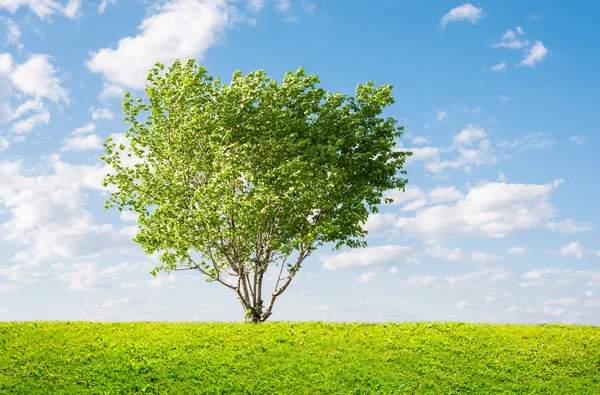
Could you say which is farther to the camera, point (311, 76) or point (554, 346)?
point (311, 76)

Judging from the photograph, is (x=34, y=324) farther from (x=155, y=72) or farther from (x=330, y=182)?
(x=330, y=182)

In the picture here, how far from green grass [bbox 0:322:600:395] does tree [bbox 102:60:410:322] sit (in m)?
4.11

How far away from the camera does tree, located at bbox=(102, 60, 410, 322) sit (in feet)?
83.6

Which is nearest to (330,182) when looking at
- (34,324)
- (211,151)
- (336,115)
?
(336,115)

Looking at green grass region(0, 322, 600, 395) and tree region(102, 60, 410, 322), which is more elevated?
tree region(102, 60, 410, 322)

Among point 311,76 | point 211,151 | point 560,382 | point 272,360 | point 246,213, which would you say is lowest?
point 560,382

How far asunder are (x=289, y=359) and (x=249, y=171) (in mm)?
9023

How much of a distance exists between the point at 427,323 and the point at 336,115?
11330 mm

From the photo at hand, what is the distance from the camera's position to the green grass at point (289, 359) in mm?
18562

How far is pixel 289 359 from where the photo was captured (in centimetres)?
2023

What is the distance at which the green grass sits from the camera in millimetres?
18562

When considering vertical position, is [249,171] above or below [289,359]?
above

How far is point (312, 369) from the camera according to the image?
64.0 feet

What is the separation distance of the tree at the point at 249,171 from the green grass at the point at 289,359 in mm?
4114
